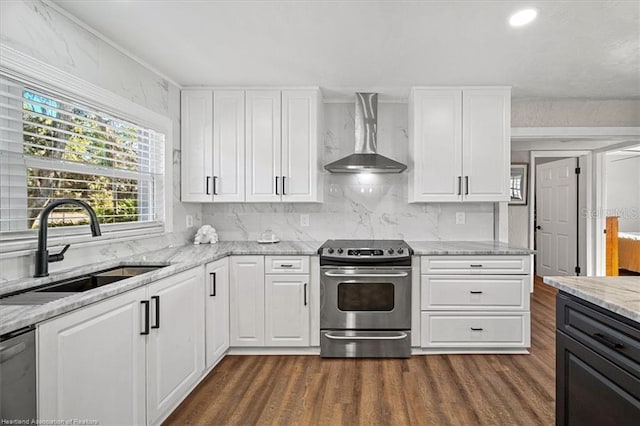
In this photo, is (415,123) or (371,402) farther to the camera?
(415,123)

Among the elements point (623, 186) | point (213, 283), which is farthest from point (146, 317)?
point (623, 186)

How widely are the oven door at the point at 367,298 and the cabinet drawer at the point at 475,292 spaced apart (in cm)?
21

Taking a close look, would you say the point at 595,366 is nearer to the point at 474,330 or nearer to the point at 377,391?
the point at 377,391

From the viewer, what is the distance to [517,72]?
287cm

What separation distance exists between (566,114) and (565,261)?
2.97 metres

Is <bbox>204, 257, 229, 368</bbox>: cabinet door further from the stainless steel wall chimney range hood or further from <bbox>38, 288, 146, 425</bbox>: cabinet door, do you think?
the stainless steel wall chimney range hood

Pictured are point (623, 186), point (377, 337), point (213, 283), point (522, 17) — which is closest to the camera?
point (522, 17)

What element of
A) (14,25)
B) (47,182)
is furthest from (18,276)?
(14,25)

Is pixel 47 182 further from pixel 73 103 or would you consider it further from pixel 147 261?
pixel 147 261

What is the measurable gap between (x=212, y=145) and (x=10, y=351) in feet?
8.06

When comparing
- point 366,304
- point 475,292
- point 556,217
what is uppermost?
point 556,217

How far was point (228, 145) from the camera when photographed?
3271 mm

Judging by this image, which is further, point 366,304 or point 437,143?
point 437,143

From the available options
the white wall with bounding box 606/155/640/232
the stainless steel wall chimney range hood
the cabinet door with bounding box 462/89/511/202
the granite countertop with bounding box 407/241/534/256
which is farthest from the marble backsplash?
the white wall with bounding box 606/155/640/232
